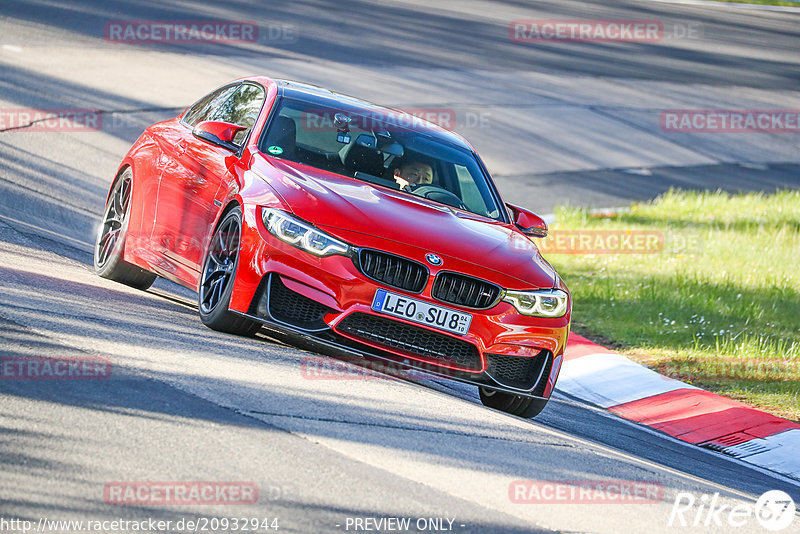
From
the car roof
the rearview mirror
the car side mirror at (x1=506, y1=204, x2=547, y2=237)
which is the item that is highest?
the car roof

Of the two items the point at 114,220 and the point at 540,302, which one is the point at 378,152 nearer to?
the point at 540,302

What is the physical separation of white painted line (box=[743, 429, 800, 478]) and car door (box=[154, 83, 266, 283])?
406 centimetres

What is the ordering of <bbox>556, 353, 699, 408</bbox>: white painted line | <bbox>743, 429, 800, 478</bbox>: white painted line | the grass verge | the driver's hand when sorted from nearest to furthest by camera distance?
1. the driver's hand
2. <bbox>743, 429, 800, 478</bbox>: white painted line
3. <bbox>556, 353, 699, 408</bbox>: white painted line
4. the grass verge

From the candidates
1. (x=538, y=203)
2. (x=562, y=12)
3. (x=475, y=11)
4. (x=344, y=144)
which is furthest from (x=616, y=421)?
(x=562, y=12)

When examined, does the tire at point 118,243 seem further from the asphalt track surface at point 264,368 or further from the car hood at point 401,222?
the car hood at point 401,222

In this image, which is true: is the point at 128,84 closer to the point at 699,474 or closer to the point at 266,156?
the point at 266,156

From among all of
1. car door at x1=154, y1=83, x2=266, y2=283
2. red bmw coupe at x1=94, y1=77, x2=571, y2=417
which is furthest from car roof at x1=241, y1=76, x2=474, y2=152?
car door at x1=154, y1=83, x2=266, y2=283

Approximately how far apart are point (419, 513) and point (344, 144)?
3681 millimetres

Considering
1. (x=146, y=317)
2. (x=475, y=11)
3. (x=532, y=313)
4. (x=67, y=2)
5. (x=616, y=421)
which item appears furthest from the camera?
(x=475, y=11)

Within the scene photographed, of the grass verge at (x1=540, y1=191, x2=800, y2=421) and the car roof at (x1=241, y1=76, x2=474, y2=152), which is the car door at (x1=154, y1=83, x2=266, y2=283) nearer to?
the car roof at (x1=241, y1=76, x2=474, y2=152)

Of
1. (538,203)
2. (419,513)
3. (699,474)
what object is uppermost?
(419,513)

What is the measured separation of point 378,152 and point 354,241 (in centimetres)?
142

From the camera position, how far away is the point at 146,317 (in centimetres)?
763

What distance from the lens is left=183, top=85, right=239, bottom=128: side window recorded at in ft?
29.8
